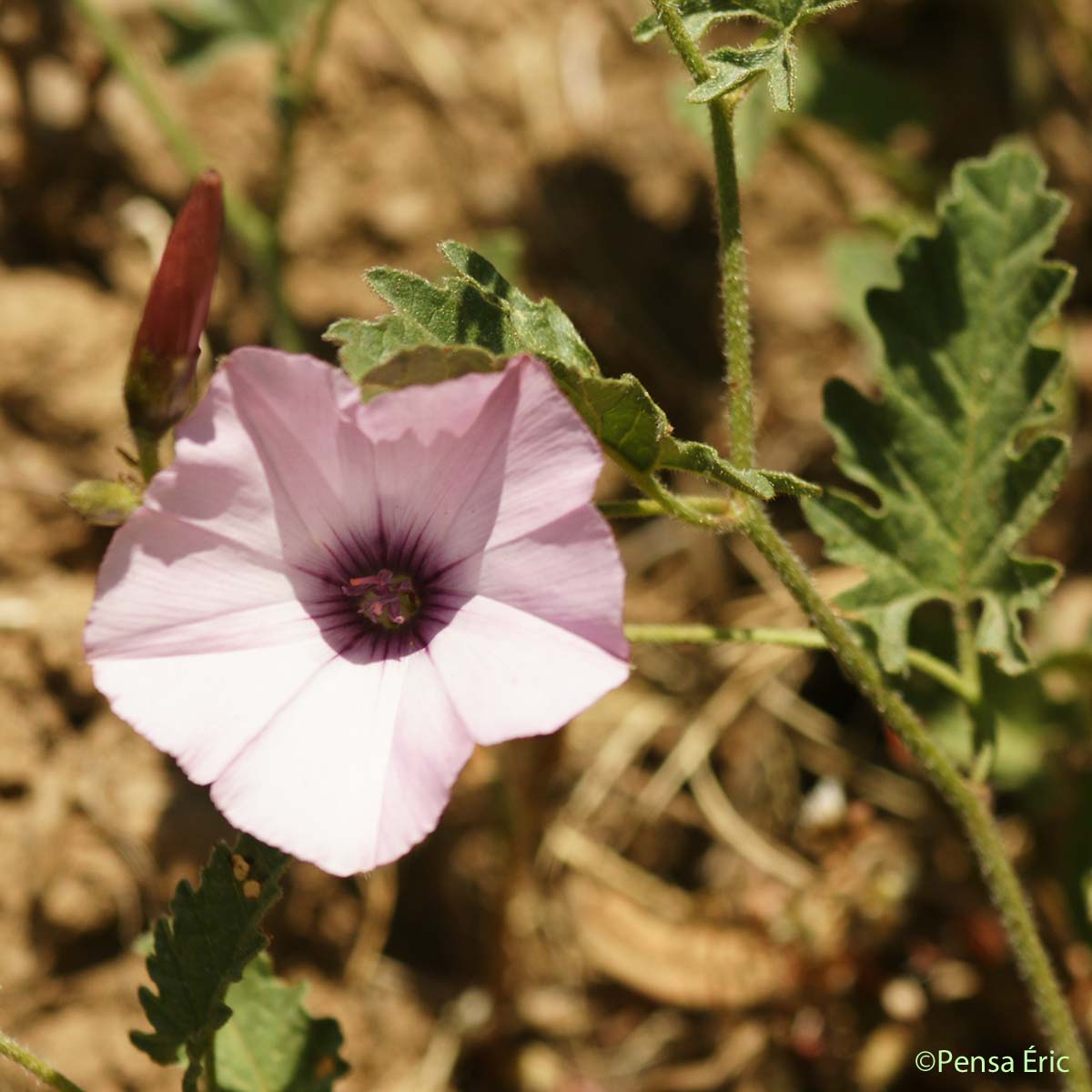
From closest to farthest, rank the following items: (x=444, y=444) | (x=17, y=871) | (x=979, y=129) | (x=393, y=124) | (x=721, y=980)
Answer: (x=444, y=444), (x=17, y=871), (x=721, y=980), (x=393, y=124), (x=979, y=129)

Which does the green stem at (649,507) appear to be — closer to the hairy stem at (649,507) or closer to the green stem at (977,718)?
the hairy stem at (649,507)

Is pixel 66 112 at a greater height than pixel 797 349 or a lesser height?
lesser

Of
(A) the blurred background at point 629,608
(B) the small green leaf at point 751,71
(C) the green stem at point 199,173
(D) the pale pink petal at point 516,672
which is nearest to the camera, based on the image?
(D) the pale pink petal at point 516,672

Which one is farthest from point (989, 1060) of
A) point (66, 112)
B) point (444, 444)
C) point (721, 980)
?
point (66, 112)

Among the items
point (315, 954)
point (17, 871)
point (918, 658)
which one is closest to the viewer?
point (918, 658)

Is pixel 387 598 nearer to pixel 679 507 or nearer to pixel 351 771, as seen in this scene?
pixel 351 771

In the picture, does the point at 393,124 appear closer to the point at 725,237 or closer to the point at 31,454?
the point at 31,454

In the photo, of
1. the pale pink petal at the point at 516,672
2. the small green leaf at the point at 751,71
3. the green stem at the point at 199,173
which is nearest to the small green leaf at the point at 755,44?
the small green leaf at the point at 751,71

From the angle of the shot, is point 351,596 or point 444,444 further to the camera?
point 351,596

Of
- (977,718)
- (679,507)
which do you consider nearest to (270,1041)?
(679,507)
